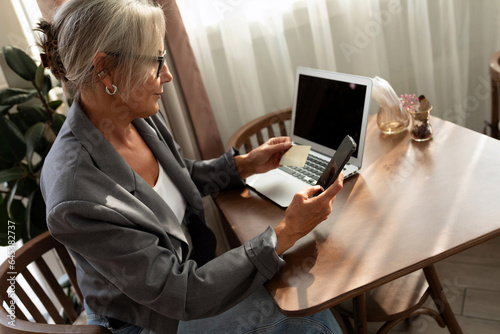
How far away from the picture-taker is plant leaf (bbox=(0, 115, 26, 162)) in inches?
69.7

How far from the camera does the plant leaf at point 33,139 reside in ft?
5.66

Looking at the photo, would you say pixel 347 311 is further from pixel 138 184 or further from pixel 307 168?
pixel 138 184

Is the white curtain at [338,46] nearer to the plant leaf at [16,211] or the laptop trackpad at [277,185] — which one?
the laptop trackpad at [277,185]

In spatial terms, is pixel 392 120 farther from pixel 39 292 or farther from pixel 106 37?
pixel 39 292

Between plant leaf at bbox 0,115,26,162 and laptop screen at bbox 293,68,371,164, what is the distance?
1.04 m

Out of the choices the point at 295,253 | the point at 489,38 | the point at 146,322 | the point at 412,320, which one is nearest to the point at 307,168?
the point at 295,253

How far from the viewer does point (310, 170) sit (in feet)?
5.06

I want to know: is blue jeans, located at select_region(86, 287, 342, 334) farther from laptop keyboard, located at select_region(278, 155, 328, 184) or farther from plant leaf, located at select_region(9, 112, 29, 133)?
plant leaf, located at select_region(9, 112, 29, 133)

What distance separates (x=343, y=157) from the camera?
1.23m

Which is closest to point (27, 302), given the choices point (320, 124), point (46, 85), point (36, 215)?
point (36, 215)

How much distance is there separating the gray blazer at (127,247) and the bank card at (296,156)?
359 millimetres

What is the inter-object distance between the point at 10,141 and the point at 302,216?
1.22m

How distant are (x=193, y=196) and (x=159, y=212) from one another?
0.25 m

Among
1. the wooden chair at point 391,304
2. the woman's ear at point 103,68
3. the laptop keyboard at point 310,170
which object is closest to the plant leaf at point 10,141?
the woman's ear at point 103,68
